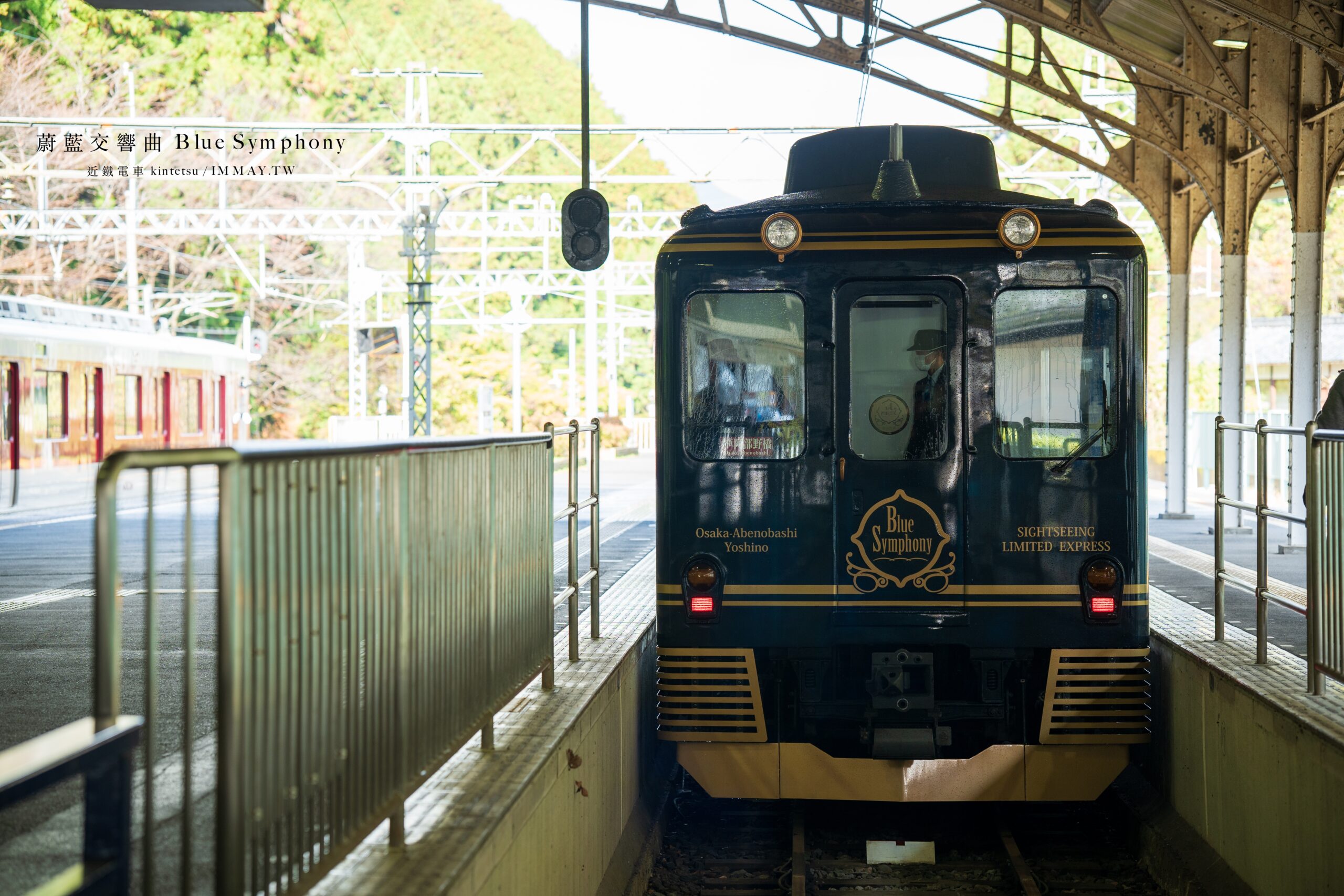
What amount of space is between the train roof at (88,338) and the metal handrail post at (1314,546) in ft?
64.6

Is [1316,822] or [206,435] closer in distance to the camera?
[1316,822]

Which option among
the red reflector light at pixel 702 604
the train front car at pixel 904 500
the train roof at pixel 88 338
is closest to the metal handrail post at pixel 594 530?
the train front car at pixel 904 500

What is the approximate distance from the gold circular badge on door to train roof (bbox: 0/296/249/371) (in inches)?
705

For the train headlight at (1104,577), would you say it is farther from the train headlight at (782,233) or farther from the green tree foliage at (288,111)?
the green tree foliage at (288,111)

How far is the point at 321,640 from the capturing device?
9.48 ft

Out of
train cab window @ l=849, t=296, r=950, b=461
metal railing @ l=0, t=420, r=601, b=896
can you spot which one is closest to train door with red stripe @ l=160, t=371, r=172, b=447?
train cab window @ l=849, t=296, r=950, b=461

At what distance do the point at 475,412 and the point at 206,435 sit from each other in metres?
15.6

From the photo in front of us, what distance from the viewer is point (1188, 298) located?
17594mm

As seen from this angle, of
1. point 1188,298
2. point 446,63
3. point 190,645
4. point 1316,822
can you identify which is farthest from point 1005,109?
point 446,63

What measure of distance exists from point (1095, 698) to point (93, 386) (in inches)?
837

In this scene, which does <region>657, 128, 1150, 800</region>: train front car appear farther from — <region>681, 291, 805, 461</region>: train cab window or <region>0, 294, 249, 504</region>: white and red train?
<region>0, 294, 249, 504</region>: white and red train

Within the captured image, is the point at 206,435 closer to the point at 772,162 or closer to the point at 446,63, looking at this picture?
the point at 772,162

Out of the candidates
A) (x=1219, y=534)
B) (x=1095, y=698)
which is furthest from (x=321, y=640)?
(x=1219, y=534)

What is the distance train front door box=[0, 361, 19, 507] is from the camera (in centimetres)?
2075
